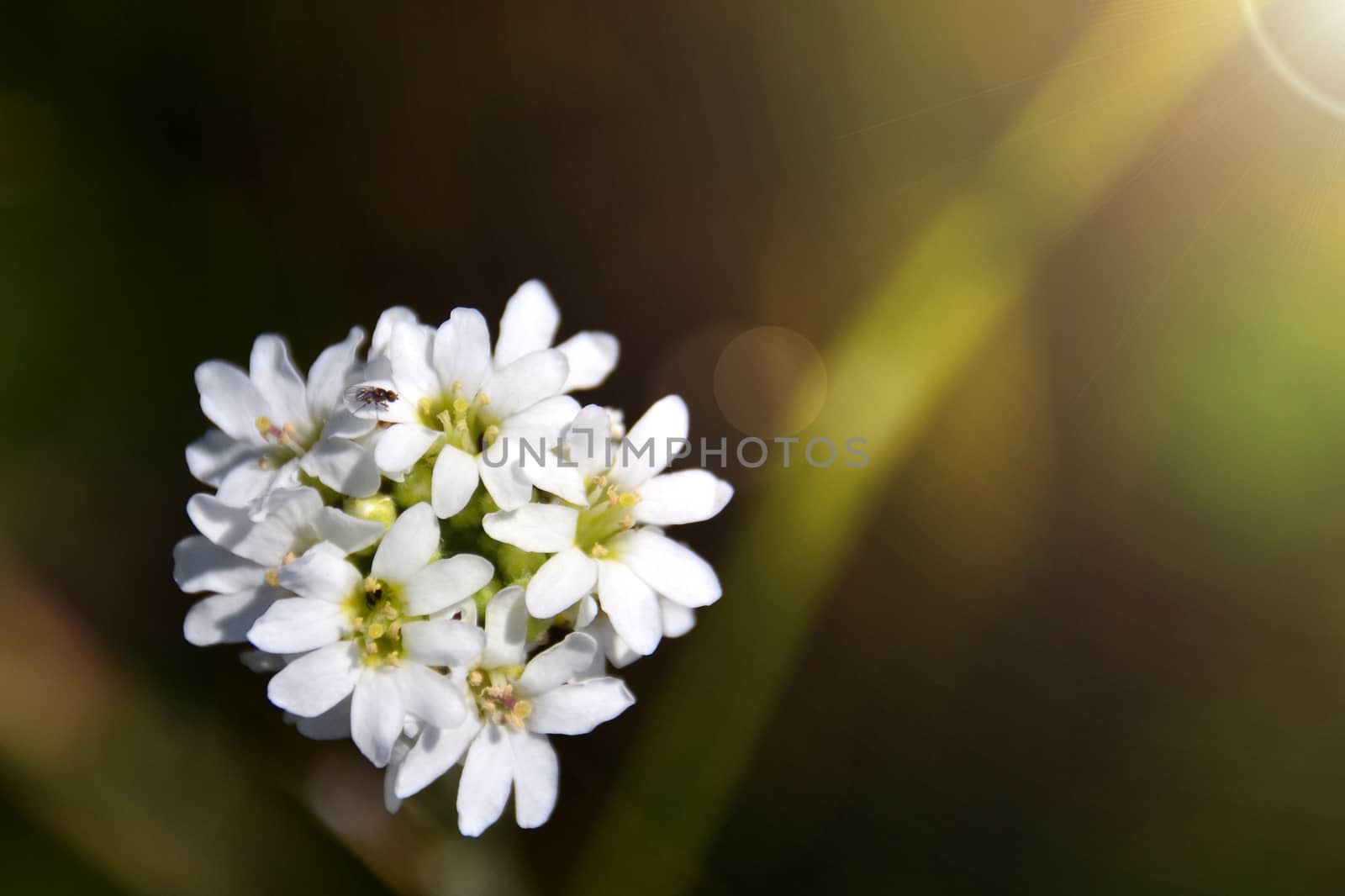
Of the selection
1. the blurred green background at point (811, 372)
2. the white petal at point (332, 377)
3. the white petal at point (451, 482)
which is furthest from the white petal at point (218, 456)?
the blurred green background at point (811, 372)

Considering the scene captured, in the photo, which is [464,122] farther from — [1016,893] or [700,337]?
[1016,893]

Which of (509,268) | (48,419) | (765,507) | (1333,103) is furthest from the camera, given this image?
(509,268)

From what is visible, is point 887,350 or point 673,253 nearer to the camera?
point 887,350

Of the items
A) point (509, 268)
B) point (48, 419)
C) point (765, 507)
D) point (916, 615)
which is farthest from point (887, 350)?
point (48, 419)

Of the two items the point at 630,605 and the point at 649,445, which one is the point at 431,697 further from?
the point at 649,445

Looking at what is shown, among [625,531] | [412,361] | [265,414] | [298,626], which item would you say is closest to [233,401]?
[265,414]

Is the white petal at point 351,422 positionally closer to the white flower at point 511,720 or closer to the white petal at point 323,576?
the white petal at point 323,576
